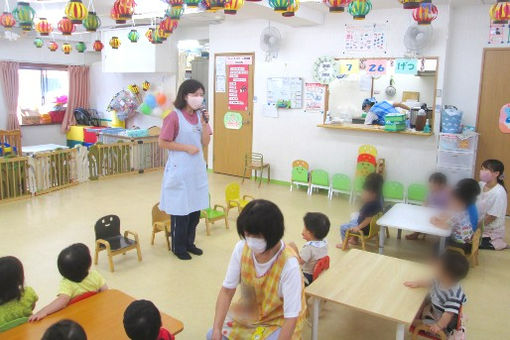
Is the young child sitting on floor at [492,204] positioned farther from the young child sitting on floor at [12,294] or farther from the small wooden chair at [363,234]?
the young child sitting on floor at [12,294]

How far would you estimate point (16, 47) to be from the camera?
9.27m

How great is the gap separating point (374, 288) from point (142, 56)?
7.20 metres

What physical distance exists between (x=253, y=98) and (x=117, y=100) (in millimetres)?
3736

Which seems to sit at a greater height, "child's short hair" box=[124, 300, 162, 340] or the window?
the window

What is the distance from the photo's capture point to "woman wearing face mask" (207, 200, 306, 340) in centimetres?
178

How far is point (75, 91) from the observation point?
10.4m

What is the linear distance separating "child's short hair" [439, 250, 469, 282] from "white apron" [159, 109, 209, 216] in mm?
2223

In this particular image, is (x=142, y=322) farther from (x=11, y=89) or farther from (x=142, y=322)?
(x=11, y=89)

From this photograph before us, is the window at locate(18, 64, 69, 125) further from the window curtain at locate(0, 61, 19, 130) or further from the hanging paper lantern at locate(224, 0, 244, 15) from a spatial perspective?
the hanging paper lantern at locate(224, 0, 244, 15)

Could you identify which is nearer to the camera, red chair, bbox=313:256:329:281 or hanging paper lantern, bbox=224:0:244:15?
red chair, bbox=313:256:329:281

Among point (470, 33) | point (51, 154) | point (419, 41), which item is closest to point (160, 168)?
point (51, 154)

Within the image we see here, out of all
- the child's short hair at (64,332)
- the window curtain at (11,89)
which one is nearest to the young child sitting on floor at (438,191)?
the child's short hair at (64,332)

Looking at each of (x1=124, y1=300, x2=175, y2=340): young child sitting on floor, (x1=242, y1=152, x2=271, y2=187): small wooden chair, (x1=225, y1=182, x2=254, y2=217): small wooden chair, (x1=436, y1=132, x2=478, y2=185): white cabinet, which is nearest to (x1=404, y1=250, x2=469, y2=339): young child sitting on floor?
(x1=124, y1=300, x2=175, y2=340): young child sitting on floor

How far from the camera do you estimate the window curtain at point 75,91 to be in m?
10.3
